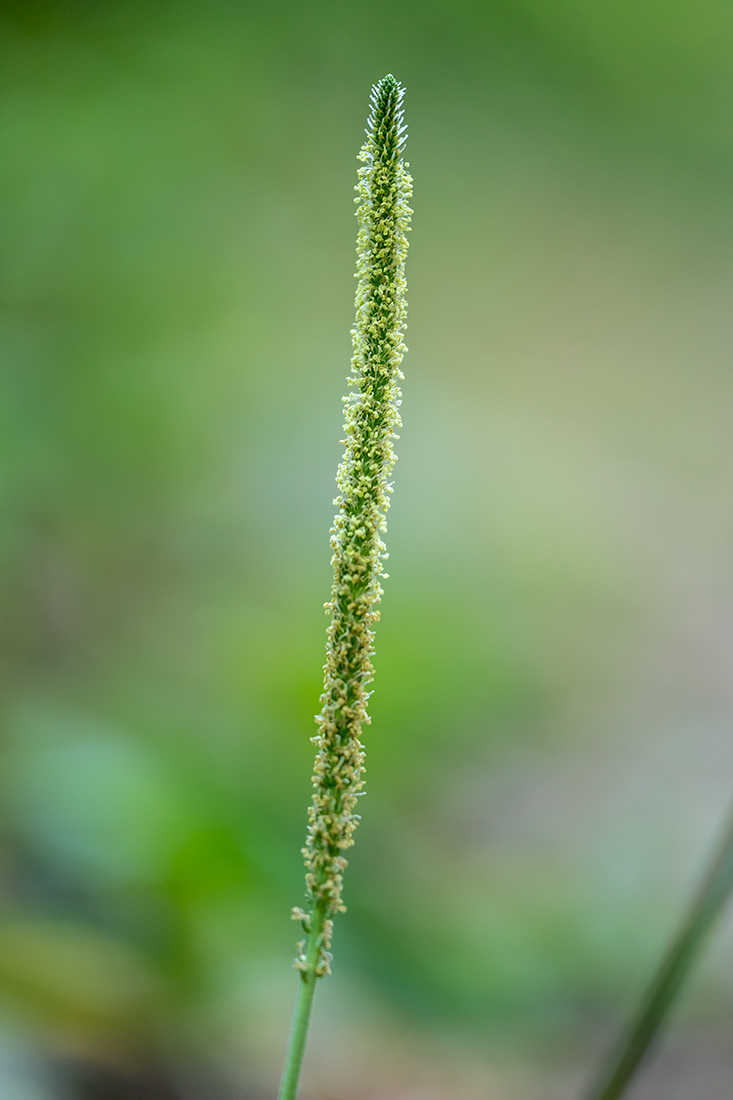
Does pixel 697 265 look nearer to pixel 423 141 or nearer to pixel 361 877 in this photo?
pixel 423 141

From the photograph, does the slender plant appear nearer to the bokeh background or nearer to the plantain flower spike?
the plantain flower spike

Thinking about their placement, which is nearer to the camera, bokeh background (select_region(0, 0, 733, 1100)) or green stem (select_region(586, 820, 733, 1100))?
green stem (select_region(586, 820, 733, 1100))

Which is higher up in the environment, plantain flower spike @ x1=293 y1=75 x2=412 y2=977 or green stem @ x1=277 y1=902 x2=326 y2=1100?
plantain flower spike @ x1=293 y1=75 x2=412 y2=977

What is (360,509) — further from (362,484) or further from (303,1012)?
(303,1012)

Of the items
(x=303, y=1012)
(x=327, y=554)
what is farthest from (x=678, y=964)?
(x=327, y=554)

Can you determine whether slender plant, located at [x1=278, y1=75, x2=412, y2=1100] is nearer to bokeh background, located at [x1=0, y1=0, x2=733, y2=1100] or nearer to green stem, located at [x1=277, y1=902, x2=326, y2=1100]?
green stem, located at [x1=277, y1=902, x2=326, y2=1100]

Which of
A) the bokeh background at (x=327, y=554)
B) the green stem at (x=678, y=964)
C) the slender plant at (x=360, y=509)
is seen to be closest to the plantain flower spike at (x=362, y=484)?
the slender plant at (x=360, y=509)

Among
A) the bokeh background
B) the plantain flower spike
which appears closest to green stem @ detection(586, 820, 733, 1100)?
the plantain flower spike
